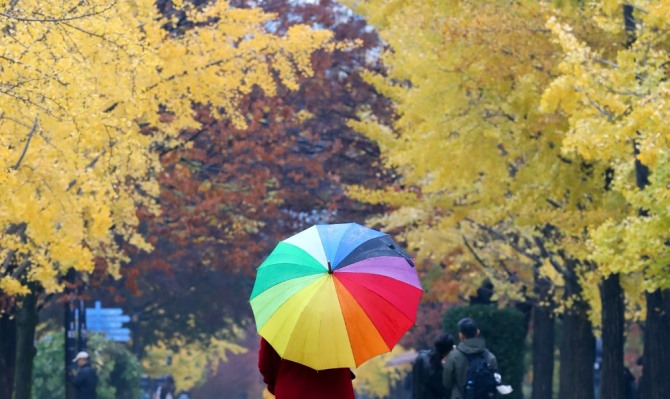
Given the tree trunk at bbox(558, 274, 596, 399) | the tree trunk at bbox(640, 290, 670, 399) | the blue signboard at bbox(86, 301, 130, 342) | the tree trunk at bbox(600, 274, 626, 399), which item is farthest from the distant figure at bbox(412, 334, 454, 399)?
the blue signboard at bbox(86, 301, 130, 342)

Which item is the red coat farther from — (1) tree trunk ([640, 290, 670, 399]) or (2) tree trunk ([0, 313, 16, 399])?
(2) tree trunk ([0, 313, 16, 399])

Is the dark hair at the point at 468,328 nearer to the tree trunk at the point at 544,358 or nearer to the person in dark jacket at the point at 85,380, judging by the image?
the person in dark jacket at the point at 85,380

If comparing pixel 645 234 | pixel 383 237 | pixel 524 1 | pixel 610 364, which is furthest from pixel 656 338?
pixel 383 237

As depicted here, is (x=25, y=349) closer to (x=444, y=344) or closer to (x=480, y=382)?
(x=444, y=344)

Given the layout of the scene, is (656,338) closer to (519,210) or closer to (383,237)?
(519,210)

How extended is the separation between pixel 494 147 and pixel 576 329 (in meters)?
5.22

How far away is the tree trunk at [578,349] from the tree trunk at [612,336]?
97.3 inches

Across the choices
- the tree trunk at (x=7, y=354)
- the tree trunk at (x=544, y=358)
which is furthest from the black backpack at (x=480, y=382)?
the tree trunk at (x=544, y=358)

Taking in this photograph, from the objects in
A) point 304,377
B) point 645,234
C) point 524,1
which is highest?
point 524,1

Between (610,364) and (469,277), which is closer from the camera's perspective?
(610,364)

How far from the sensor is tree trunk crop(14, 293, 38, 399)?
2241cm

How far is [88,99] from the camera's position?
12453mm

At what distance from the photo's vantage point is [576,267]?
70.8 feet

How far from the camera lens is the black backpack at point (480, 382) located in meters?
12.1
